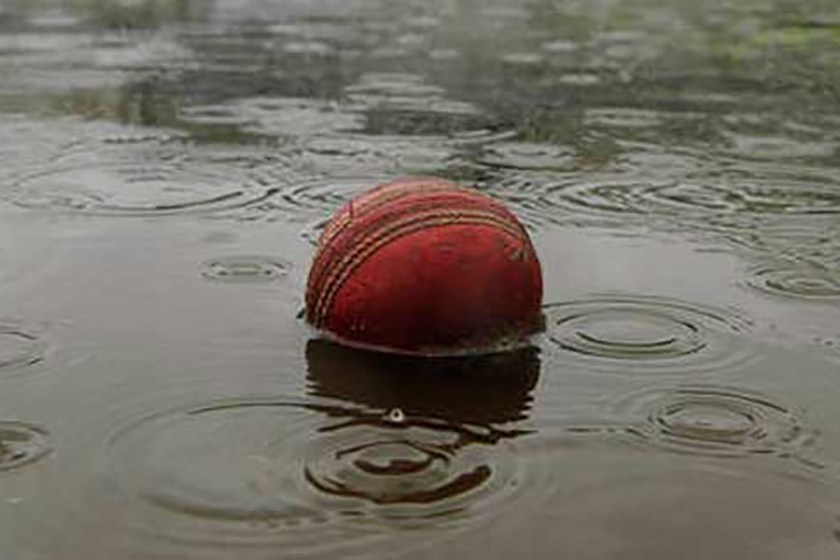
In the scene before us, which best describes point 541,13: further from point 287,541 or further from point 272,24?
point 287,541

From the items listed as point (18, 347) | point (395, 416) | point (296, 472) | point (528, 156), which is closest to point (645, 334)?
point (395, 416)

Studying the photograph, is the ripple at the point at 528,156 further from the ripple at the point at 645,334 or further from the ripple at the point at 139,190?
the ripple at the point at 645,334

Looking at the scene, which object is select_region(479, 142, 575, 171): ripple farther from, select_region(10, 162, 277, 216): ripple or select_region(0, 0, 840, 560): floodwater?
select_region(10, 162, 277, 216): ripple

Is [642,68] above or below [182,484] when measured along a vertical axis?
above

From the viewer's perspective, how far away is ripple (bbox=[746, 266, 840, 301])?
244 inches

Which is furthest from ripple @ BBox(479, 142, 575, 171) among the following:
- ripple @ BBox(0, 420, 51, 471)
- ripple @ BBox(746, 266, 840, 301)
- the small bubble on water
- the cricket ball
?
ripple @ BBox(0, 420, 51, 471)

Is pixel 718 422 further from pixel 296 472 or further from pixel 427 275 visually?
pixel 296 472

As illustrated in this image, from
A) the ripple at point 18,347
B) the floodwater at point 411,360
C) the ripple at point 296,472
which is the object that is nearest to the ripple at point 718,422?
the floodwater at point 411,360

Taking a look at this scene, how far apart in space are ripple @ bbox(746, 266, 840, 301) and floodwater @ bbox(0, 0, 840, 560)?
0.02 metres

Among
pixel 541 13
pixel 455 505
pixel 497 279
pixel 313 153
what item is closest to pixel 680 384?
pixel 497 279

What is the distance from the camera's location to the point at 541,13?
2164cm

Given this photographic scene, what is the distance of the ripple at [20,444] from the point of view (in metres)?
4.32

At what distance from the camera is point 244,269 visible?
259 inches

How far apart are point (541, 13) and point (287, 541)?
18543mm
